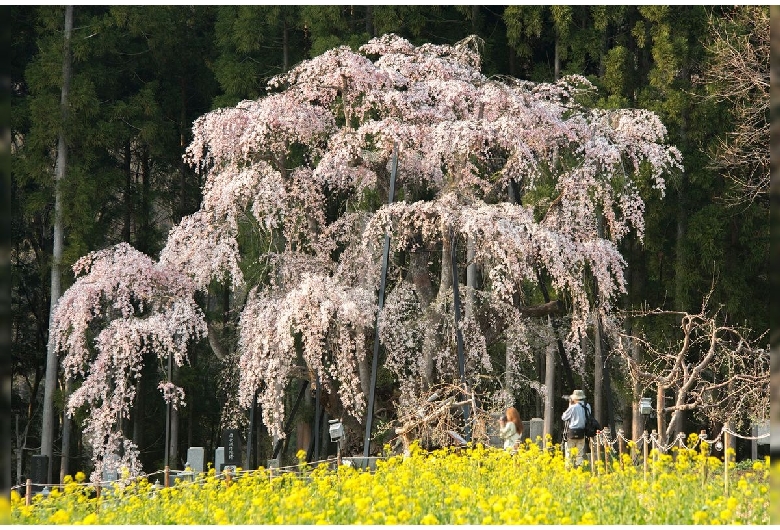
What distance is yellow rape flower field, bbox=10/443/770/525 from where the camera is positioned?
6.43m

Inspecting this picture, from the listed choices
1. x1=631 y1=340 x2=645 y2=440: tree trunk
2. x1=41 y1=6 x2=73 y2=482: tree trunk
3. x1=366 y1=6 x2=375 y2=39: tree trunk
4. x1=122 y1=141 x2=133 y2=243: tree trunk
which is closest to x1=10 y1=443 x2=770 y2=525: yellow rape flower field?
x1=631 y1=340 x2=645 y2=440: tree trunk

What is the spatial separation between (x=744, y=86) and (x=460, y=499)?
869 cm

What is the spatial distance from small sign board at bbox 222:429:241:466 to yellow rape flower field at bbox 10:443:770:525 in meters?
5.89

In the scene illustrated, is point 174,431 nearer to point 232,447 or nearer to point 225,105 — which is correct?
point 232,447

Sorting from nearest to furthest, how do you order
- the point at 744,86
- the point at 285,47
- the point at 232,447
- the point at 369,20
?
the point at 744,86 → the point at 232,447 → the point at 369,20 → the point at 285,47

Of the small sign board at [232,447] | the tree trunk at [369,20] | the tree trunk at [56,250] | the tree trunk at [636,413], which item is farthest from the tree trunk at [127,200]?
the tree trunk at [636,413]

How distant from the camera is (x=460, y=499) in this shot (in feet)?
24.2

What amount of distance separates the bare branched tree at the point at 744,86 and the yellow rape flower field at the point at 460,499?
5797mm

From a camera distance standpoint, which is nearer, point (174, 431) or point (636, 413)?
point (636, 413)

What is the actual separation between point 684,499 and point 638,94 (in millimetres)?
11838

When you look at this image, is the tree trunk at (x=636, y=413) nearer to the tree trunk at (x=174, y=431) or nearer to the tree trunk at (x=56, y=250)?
the tree trunk at (x=174, y=431)

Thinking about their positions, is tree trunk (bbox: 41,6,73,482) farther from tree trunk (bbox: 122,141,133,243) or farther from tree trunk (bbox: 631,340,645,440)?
tree trunk (bbox: 631,340,645,440)

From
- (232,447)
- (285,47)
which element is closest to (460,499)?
(232,447)

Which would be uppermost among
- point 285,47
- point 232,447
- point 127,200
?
point 285,47
